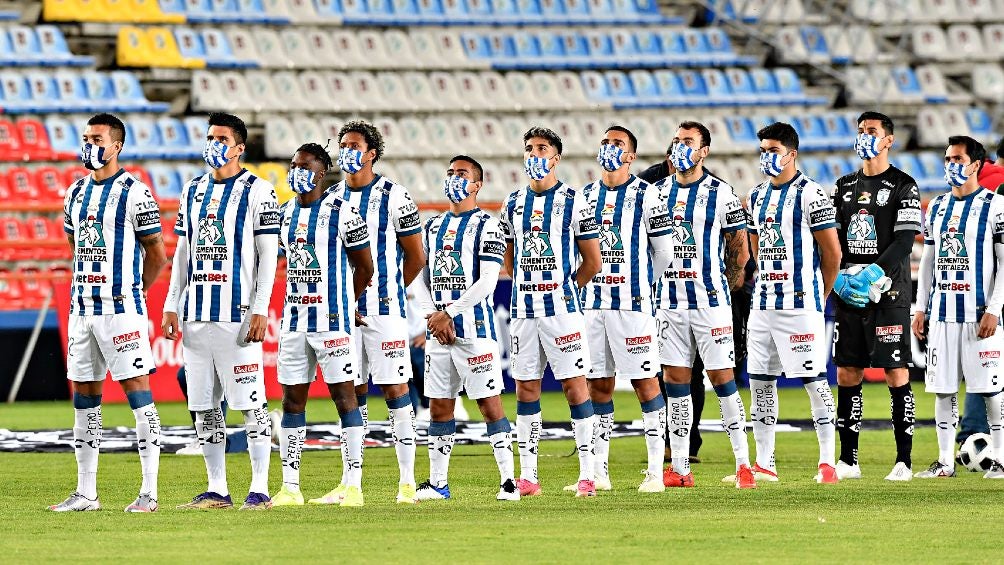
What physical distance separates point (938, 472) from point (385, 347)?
4.41 metres

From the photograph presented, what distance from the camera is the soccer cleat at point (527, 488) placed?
10.8 meters

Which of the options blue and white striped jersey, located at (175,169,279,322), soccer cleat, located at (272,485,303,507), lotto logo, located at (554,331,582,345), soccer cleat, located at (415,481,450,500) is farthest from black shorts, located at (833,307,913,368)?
blue and white striped jersey, located at (175,169,279,322)

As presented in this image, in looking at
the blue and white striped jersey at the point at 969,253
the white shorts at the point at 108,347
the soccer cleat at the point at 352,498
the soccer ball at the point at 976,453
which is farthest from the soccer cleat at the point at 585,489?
the soccer ball at the point at 976,453

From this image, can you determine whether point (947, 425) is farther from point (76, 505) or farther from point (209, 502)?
point (76, 505)

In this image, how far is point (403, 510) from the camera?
32.7ft

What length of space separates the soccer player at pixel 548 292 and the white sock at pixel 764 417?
156 cm

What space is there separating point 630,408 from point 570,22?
37.9 feet

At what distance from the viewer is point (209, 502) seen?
Answer: 10.1 m

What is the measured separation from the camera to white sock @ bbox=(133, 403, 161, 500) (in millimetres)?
9984

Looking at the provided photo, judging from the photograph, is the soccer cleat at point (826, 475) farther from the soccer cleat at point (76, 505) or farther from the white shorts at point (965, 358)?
the soccer cleat at point (76, 505)

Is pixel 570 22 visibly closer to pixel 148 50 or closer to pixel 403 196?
pixel 148 50

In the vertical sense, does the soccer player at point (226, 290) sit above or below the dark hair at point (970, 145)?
below

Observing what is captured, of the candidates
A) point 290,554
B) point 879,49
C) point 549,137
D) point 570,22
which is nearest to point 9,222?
point 570,22

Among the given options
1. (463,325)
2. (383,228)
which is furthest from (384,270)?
(463,325)
